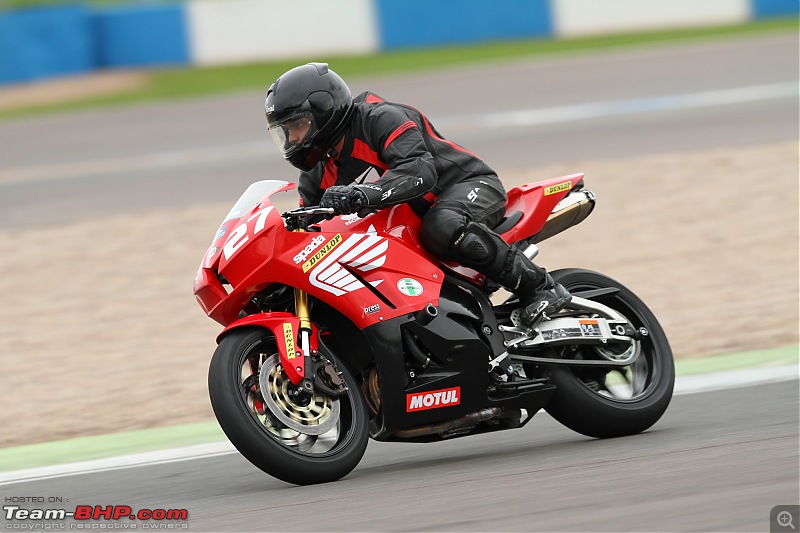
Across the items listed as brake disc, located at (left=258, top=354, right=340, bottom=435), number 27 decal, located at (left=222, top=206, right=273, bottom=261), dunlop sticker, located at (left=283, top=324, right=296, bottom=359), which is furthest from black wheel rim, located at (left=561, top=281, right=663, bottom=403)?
number 27 decal, located at (left=222, top=206, right=273, bottom=261)

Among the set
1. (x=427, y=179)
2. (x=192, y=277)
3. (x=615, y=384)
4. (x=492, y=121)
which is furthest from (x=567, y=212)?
(x=492, y=121)

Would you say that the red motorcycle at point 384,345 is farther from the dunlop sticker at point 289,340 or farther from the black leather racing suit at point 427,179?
the black leather racing suit at point 427,179

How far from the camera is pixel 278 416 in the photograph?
202 inches

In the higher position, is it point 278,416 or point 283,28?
point 278,416

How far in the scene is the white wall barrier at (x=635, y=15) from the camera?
25.4m

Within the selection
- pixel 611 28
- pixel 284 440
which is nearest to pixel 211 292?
pixel 284 440

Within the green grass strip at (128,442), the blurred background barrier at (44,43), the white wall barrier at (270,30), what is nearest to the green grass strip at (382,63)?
the white wall barrier at (270,30)

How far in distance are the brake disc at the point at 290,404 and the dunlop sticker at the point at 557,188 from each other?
1.54 m

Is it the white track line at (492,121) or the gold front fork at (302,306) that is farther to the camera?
the white track line at (492,121)

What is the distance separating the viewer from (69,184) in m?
16.0

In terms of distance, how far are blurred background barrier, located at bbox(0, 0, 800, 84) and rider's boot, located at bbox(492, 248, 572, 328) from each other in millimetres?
19441

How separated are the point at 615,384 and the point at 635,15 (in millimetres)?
20555

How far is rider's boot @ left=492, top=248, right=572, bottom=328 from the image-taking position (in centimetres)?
577

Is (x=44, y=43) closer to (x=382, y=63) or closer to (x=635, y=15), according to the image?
(x=382, y=63)
